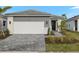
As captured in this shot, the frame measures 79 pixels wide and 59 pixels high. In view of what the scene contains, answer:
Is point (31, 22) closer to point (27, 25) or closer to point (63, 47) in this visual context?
point (27, 25)

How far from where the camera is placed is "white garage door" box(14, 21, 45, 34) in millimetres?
11398

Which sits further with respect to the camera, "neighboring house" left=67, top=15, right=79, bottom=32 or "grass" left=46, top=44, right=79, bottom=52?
"neighboring house" left=67, top=15, right=79, bottom=32

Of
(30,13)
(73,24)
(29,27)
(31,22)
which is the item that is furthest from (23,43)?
(73,24)

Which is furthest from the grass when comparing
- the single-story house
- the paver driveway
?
the single-story house

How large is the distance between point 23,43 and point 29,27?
92cm

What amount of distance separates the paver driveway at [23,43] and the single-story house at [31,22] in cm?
27

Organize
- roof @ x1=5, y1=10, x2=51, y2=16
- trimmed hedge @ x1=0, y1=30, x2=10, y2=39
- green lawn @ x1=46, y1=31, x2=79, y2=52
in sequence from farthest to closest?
roof @ x1=5, y1=10, x2=51, y2=16 < trimmed hedge @ x1=0, y1=30, x2=10, y2=39 < green lawn @ x1=46, y1=31, x2=79, y2=52

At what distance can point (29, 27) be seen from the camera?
11.5m

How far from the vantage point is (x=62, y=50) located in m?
11.1

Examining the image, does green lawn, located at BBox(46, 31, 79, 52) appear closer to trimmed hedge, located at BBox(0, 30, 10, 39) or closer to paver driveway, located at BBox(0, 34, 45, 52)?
paver driveway, located at BBox(0, 34, 45, 52)

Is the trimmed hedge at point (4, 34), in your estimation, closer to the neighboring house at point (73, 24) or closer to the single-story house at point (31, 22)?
the single-story house at point (31, 22)

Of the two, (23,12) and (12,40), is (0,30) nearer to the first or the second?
(12,40)
